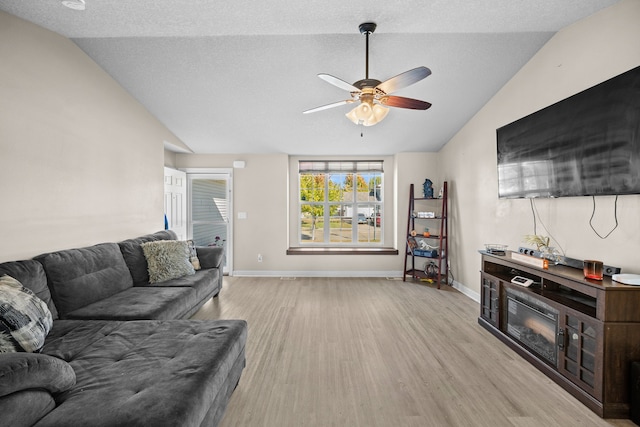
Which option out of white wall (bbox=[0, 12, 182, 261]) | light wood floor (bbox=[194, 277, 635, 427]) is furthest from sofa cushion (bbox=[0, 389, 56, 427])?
white wall (bbox=[0, 12, 182, 261])

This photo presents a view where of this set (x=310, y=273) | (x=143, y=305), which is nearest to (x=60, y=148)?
(x=143, y=305)

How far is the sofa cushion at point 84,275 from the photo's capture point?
2.40 metres

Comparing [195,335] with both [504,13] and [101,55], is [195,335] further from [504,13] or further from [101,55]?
[504,13]

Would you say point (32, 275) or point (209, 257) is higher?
point (32, 275)

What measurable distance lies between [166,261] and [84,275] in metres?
0.87

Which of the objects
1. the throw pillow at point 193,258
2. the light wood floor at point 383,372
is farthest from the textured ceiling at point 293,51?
the light wood floor at point 383,372

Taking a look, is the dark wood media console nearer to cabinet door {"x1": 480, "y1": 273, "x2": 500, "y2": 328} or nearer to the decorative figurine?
cabinet door {"x1": 480, "y1": 273, "x2": 500, "y2": 328}

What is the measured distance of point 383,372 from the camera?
235cm

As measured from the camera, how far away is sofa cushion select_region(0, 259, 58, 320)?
2.10 m

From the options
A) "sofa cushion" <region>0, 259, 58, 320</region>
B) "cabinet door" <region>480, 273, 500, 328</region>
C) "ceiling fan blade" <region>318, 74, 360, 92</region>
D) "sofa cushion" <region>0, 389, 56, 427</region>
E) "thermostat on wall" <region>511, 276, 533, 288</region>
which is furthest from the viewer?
"cabinet door" <region>480, 273, 500, 328</region>

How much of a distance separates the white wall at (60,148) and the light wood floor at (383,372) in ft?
5.33

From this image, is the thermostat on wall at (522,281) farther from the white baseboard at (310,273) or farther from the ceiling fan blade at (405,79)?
the white baseboard at (310,273)

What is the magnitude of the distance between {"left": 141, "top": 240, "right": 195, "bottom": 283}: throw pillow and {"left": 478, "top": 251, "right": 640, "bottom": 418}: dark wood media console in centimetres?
340

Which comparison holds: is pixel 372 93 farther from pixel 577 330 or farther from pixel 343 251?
pixel 343 251
